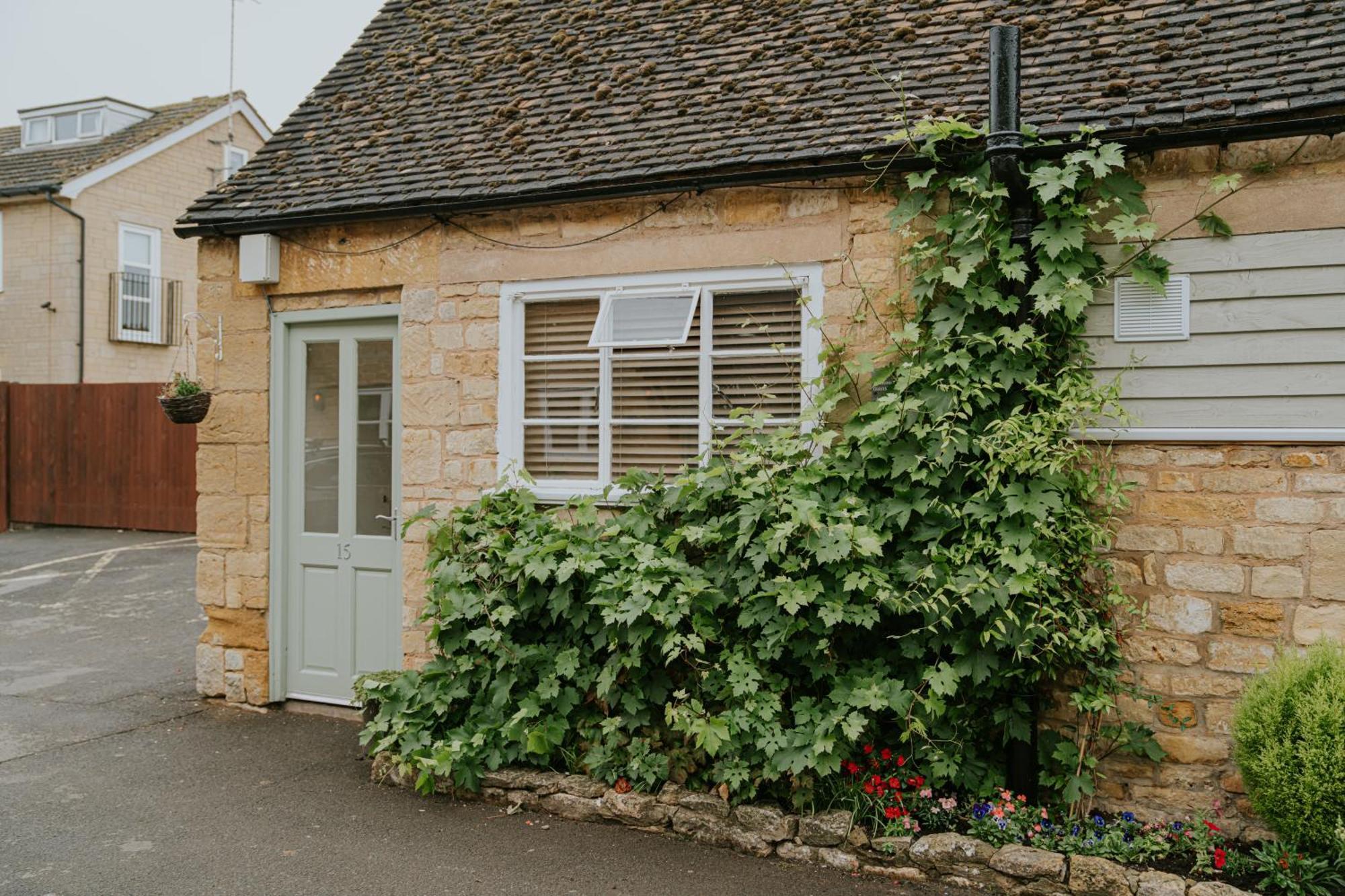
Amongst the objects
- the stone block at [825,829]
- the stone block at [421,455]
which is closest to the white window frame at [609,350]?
the stone block at [421,455]

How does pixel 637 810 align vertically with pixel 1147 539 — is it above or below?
below

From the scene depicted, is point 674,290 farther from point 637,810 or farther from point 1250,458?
point 1250,458

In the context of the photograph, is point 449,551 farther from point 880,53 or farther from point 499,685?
point 880,53

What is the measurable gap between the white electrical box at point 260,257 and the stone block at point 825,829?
4828 mm

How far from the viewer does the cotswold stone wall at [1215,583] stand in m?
4.69

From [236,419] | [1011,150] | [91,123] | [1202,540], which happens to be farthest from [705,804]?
[91,123]

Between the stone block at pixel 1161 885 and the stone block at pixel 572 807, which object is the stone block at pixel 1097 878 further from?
the stone block at pixel 572 807

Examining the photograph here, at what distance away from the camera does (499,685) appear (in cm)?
554

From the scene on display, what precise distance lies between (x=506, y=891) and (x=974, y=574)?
2441 millimetres

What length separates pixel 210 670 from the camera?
7.18m

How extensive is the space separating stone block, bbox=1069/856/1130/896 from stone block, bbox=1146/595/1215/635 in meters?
1.19

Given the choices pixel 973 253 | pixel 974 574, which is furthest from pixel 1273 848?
pixel 973 253

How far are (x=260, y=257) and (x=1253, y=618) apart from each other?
610 centimetres

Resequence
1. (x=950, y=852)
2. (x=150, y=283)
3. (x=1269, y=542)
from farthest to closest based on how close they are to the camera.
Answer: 1. (x=150, y=283)
2. (x=1269, y=542)
3. (x=950, y=852)
